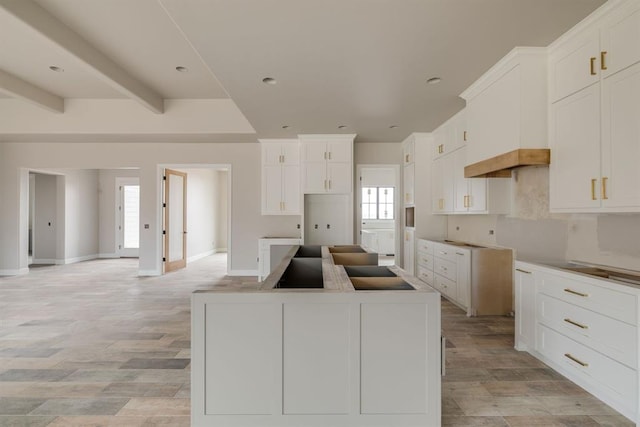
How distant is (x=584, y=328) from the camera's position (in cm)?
227

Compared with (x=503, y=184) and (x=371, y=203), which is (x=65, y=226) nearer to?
(x=371, y=203)

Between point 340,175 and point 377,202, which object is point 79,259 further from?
point 377,202

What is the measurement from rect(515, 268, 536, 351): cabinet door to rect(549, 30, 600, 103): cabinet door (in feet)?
5.02

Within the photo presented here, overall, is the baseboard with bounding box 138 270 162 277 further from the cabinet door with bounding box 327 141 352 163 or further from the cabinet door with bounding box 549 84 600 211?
the cabinet door with bounding box 549 84 600 211

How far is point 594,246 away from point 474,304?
1.54 metres

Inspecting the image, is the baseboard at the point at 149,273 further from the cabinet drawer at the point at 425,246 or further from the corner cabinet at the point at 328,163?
the cabinet drawer at the point at 425,246

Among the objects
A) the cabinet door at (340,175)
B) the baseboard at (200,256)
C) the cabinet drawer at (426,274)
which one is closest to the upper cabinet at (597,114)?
the cabinet drawer at (426,274)

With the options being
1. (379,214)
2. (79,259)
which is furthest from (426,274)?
Answer: (79,259)

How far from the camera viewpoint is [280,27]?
257 centimetres

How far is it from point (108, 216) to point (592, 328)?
10.3 m

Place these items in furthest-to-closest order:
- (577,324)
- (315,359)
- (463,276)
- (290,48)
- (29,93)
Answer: (29,93) < (463,276) < (290,48) < (577,324) < (315,359)

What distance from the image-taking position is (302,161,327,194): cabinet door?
587 centimetres

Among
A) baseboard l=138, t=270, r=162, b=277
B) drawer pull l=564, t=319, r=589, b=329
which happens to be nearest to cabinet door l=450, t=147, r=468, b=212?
drawer pull l=564, t=319, r=589, b=329

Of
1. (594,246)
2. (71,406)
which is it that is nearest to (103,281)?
(71,406)
